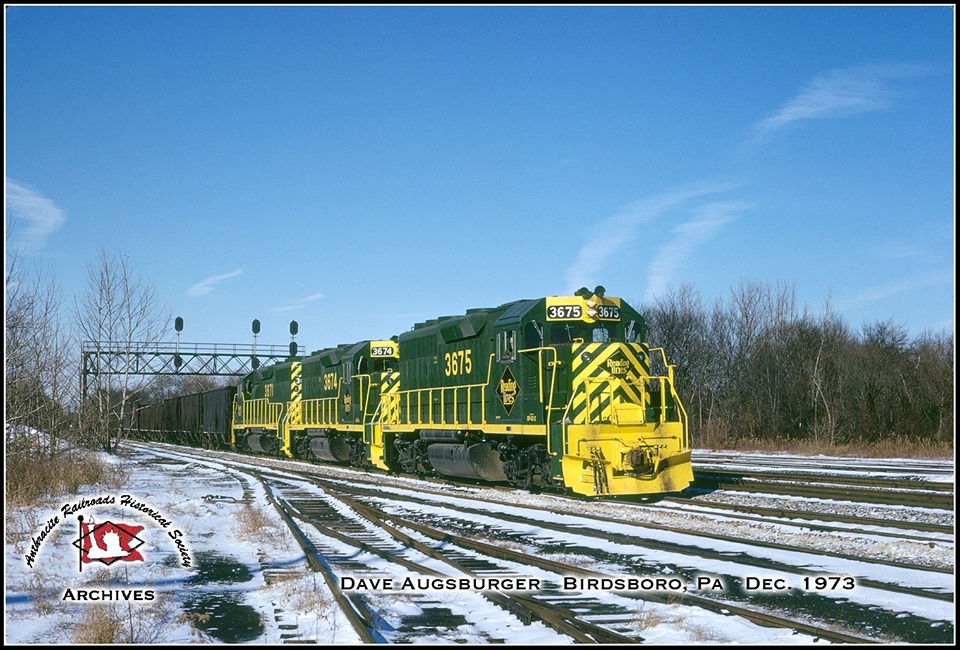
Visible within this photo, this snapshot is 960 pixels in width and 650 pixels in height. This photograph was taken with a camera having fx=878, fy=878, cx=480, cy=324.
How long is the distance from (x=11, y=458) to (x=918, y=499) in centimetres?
1612

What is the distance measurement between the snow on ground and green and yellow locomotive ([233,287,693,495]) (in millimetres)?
5222

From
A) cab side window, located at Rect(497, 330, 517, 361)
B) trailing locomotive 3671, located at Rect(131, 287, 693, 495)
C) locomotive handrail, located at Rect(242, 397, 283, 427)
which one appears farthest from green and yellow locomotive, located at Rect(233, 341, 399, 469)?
cab side window, located at Rect(497, 330, 517, 361)

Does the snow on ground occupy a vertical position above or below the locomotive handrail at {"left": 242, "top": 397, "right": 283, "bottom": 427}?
below

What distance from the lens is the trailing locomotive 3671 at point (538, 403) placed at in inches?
580

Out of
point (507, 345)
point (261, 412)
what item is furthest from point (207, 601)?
point (261, 412)

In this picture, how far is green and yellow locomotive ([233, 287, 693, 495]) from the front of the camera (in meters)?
14.7

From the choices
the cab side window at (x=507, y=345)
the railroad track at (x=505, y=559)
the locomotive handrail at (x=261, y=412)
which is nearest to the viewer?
the railroad track at (x=505, y=559)

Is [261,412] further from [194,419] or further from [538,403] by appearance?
[538,403]

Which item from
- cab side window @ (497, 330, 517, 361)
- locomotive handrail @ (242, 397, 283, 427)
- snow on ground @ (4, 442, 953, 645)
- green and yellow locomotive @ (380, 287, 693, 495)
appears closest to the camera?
snow on ground @ (4, 442, 953, 645)

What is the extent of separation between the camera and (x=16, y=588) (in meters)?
8.23

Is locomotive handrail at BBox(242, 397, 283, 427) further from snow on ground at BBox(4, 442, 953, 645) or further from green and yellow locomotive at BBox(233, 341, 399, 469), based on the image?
snow on ground at BBox(4, 442, 953, 645)

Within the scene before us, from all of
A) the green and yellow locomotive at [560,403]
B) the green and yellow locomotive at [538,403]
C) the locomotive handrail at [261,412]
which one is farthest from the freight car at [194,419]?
the green and yellow locomotive at [560,403]

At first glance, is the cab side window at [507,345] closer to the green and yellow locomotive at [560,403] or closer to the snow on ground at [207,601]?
the green and yellow locomotive at [560,403]

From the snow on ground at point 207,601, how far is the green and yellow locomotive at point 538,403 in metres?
5.22
